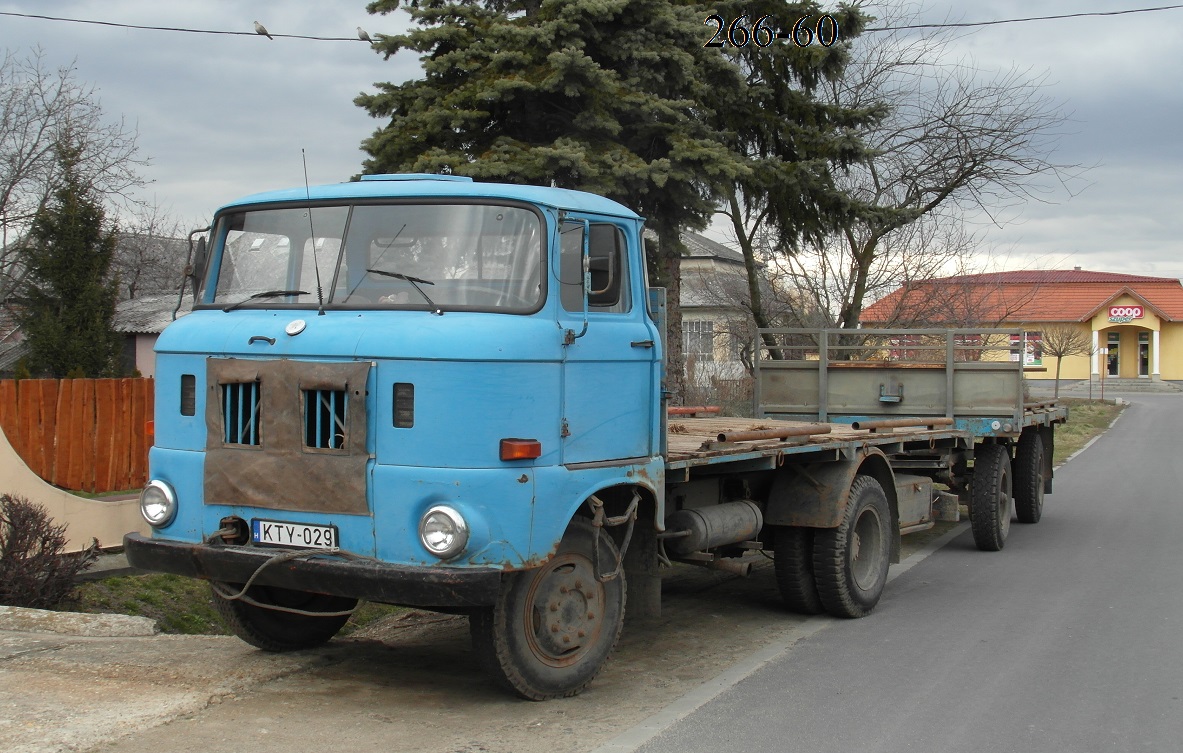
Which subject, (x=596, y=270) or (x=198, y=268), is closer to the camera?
(x=596, y=270)

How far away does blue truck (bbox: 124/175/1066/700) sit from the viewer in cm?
529

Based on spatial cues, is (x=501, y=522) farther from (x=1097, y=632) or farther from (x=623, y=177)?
(x=623, y=177)

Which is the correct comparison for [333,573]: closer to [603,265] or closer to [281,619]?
[281,619]

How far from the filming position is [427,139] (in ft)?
44.4

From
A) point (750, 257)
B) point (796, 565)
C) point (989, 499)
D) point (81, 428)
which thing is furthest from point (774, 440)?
point (750, 257)

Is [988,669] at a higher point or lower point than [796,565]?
lower

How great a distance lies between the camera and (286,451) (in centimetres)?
555

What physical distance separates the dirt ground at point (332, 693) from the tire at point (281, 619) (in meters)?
0.10

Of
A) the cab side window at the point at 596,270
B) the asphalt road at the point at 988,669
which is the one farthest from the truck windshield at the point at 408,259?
the asphalt road at the point at 988,669

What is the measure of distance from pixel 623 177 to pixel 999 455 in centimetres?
495

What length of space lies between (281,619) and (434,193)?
2.74 metres

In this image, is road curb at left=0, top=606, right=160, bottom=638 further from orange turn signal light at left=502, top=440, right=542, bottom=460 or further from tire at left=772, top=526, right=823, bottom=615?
tire at left=772, top=526, right=823, bottom=615

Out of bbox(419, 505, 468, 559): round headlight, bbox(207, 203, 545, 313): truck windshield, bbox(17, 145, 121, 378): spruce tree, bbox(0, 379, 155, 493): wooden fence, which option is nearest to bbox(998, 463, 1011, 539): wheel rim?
bbox(207, 203, 545, 313): truck windshield

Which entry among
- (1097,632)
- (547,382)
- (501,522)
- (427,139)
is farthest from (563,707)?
(427,139)
